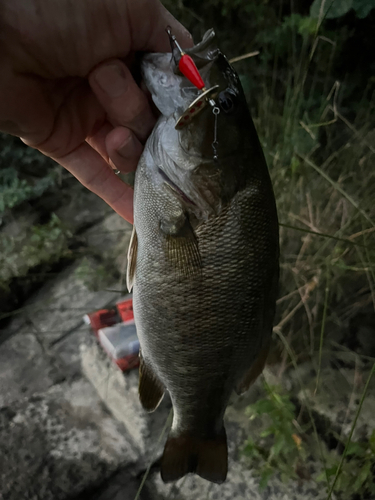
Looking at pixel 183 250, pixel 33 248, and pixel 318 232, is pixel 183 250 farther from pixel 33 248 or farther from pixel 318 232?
pixel 33 248

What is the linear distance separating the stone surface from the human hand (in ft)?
4.11

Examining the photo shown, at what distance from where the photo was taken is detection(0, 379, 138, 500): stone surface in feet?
4.66

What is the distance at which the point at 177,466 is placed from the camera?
3.34ft

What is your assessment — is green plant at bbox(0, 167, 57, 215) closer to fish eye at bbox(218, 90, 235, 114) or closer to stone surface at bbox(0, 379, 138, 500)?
stone surface at bbox(0, 379, 138, 500)

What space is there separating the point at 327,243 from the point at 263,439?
0.87 m

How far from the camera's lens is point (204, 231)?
2.66ft

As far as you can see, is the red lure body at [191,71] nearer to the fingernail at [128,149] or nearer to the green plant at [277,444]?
the fingernail at [128,149]

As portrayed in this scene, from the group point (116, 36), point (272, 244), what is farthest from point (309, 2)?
point (272, 244)

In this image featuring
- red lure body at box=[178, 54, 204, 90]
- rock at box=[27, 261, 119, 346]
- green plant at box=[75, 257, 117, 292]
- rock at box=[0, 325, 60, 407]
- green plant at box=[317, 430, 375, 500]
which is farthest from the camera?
green plant at box=[75, 257, 117, 292]

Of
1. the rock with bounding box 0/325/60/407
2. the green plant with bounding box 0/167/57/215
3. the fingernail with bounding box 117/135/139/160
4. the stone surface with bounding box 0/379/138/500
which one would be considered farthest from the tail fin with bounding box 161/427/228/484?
the green plant with bounding box 0/167/57/215

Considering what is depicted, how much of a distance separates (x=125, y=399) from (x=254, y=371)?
0.92 metres

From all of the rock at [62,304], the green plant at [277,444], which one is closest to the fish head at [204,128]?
the green plant at [277,444]

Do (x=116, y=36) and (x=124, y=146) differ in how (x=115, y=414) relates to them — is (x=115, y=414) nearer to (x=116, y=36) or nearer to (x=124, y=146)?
(x=124, y=146)

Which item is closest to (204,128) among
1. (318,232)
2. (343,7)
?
(318,232)
